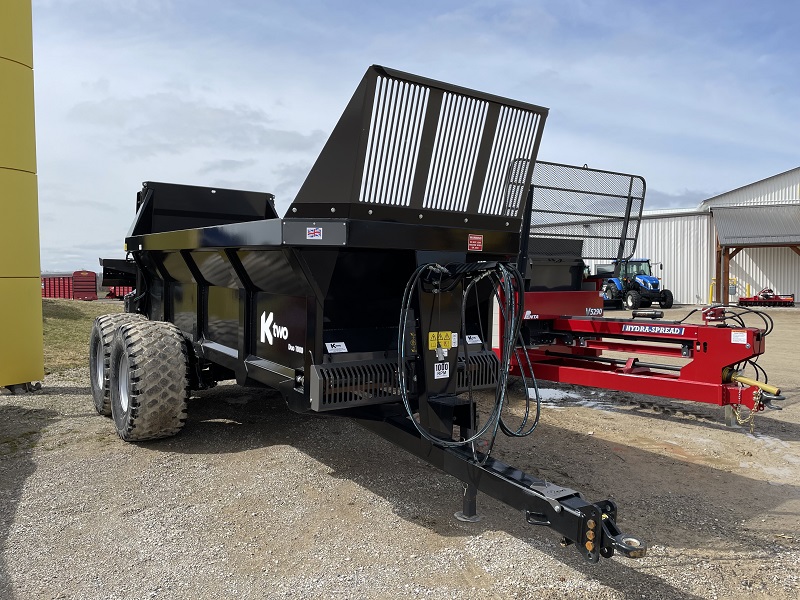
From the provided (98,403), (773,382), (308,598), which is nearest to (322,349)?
(308,598)

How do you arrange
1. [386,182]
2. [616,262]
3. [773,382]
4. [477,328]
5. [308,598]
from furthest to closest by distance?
1. [773,382]
2. [616,262]
3. [477,328]
4. [386,182]
5. [308,598]

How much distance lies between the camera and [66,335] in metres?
12.0

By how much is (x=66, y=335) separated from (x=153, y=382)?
8.66 m

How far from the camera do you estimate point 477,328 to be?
4270 mm

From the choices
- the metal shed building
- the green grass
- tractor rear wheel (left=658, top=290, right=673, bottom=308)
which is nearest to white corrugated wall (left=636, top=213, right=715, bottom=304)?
the metal shed building

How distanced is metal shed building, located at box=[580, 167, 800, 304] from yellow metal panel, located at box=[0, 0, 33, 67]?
24.2 metres

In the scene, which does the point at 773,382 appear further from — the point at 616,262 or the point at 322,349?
the point at 322,349

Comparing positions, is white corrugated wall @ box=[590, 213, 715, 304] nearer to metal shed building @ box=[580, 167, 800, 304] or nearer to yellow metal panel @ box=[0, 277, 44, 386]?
metal shed building @ box=[580, 167, 800, 304]

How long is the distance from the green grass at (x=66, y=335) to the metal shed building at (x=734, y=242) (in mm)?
21800

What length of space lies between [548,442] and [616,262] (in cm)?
270

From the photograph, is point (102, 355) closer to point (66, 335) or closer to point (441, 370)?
point (441, 370)

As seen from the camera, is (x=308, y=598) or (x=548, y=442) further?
(x=548, y=442)

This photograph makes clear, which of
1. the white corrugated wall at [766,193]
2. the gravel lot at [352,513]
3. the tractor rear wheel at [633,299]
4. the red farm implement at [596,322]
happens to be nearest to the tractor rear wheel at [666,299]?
the tractor rear wheel at [633,299]

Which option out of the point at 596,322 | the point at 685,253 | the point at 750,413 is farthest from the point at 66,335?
the point at 685,253
